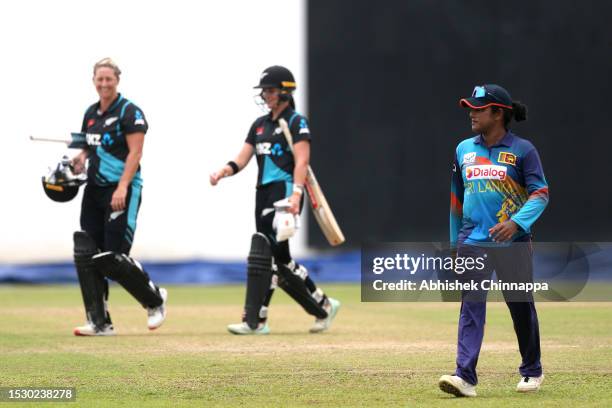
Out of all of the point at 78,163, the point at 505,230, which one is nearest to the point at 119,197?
the point at 78,163

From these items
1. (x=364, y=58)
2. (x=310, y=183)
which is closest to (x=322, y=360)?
(x=310, y=183)

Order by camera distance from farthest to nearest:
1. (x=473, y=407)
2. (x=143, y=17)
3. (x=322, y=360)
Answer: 1. (x=143, y=17)
2. (x=322, y=360)
3. (x=473, y=407)

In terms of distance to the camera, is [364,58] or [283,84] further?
[364,58]

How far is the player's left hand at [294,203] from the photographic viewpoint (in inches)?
396

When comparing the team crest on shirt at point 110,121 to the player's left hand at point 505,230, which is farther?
the team crest on shirt at point 110,121

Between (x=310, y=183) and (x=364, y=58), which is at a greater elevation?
(x=364, y=58)

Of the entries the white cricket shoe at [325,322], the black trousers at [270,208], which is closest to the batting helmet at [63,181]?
the black trousers at [270,208]

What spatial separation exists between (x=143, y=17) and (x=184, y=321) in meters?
A: 6.10

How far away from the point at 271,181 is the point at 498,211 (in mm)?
3824

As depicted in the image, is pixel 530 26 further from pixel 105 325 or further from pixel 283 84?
pixel 105 325

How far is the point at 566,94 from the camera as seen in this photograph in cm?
1697

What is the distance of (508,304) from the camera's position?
676cm

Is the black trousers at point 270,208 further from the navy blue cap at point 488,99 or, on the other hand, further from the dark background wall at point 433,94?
the dark background wall at point 433,94

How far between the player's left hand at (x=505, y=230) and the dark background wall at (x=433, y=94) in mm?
10295
